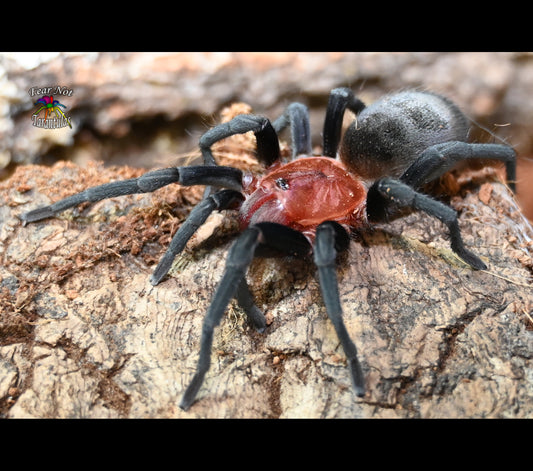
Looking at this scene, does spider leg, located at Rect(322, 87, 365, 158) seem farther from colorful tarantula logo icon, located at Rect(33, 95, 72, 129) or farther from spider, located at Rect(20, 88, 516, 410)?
colorful tarantula logo icon, located at Rect(33, 95, 72, 129)

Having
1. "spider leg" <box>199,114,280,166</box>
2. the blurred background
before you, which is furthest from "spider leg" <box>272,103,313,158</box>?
the blurred background

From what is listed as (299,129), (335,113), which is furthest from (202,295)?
(335,113)

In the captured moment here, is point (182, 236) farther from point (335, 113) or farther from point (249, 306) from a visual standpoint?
point (335, 113)

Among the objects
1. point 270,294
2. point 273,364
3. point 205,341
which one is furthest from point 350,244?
point 205,341

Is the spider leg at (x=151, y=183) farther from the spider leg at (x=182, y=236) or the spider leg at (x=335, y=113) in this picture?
the spider leg at (x=335, y=113)

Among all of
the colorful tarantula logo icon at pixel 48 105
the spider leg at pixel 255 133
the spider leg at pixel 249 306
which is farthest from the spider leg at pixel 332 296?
the colorful tarantula logo icon at pixel 48 105

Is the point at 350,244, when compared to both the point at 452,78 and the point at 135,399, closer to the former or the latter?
the point at 135,399
